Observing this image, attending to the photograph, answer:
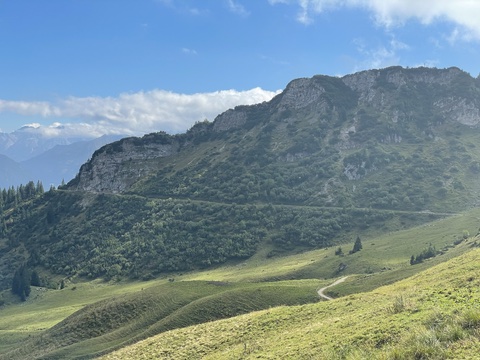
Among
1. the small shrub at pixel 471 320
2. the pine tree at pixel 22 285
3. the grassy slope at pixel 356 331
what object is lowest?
the pine tree at pixel 22 285

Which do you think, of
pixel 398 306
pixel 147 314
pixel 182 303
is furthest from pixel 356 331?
pixel 147 314

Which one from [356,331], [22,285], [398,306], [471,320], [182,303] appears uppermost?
[471,320]

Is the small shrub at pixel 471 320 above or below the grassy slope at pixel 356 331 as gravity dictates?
above

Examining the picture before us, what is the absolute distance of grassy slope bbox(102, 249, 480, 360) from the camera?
22156 millimetres

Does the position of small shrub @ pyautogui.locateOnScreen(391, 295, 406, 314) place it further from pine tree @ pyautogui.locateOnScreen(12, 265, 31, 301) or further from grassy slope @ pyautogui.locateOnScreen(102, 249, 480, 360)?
pine tree @ pyautogui.locateOnScreen(12, 265, 31, 301)

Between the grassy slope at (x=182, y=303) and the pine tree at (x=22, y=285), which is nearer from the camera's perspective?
the grassy slope at (x=182, y=303)

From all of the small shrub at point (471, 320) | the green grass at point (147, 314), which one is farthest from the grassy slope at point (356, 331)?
the green grass at point (147, 314)

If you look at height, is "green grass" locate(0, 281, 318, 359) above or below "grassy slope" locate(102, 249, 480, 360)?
below

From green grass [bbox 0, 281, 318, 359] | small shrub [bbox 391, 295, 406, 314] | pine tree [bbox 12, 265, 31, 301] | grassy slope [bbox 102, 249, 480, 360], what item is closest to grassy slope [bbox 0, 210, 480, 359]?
green grass [bbox 0, 281, 318, 359]

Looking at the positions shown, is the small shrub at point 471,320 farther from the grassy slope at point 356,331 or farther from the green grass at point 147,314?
the green grass at point 147,314

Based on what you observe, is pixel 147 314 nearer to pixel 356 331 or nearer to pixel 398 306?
pixel 356 331

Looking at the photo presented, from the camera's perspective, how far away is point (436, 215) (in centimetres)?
19800

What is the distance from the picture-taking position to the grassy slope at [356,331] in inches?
872

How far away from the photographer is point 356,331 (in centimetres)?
3000
